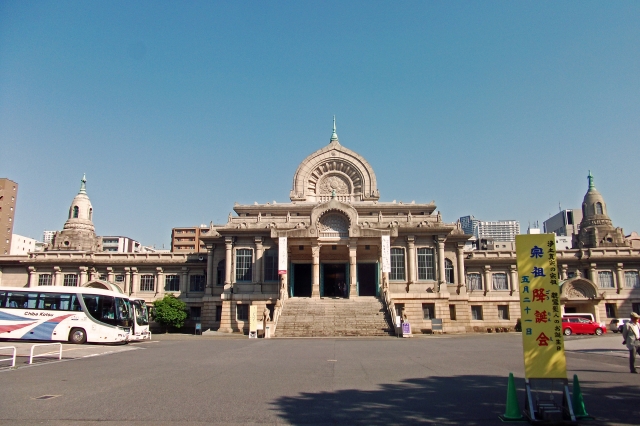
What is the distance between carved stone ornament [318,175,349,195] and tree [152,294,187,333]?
64.1ft

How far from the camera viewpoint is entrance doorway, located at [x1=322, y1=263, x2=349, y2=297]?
1950 inches

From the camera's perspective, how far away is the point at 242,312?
46406 millimetres

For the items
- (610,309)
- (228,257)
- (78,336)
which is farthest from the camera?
(610,309)

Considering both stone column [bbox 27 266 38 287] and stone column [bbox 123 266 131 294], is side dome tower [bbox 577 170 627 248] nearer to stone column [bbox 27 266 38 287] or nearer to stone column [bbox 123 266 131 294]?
stone column [bbox 123 266 131 294]

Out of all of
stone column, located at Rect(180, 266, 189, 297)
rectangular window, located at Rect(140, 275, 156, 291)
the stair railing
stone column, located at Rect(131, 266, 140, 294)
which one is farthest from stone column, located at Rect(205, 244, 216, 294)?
the stair railing

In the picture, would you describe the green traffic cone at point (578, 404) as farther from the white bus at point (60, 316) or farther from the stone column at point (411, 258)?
the stone column at point (411, 258)

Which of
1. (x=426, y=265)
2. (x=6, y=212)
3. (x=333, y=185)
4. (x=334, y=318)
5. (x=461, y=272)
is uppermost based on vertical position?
(x=6, y=212)

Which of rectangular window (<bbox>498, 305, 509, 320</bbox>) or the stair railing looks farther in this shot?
rectangular window (<bbox>498, 305, 509, 320</bbox>)

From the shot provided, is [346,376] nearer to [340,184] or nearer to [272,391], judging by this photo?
[272,391]

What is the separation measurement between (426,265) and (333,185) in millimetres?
15341

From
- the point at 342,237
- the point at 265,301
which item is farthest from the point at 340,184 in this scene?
the point at 265,301

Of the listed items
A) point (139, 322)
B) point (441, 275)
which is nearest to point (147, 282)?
point (139, 322)

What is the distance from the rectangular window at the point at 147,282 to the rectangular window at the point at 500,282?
35859 millimetres

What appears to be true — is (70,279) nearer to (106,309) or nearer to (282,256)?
(282,256)
